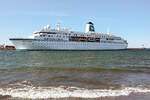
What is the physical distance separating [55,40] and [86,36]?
625 inches

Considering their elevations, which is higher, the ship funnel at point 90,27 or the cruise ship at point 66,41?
the ship funnel at point 90,27

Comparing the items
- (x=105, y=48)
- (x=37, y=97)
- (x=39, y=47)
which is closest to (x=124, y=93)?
(x=37, y=97)

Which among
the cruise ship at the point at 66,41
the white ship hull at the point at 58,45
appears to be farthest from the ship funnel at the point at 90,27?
the white ship hull at the point at 58,45

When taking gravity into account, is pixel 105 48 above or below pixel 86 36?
below

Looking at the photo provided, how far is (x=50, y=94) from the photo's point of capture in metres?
5.07

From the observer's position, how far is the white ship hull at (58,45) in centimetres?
4616

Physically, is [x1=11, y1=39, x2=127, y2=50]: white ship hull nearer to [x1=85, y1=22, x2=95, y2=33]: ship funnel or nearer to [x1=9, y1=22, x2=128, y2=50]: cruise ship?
[x1=9, y1=22, x2=128, y2=50]: cruise ship

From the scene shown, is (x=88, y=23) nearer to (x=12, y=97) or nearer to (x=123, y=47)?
(x=123, y=47)

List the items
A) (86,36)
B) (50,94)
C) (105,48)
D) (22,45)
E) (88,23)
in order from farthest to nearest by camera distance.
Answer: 1. (88,23)
2. (105,48)
3. (86,36)
4. (22,45)
5. (50,94)

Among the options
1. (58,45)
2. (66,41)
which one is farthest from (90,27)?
(58,45)

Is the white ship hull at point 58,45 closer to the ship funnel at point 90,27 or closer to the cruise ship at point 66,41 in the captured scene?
the cruise ship at point 66,41

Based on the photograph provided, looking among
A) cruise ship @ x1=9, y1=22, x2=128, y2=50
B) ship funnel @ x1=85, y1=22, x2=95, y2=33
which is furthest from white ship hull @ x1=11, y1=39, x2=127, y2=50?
ship funnel @ x1=85, y1=22, x2=95, y2=33

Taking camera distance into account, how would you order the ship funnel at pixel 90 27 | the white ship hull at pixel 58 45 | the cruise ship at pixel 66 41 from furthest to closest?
1. the ship funnel at pixel 90 27
2. the cruise ship at pixel 66 41
3. the white ship hull at pixel 58 45

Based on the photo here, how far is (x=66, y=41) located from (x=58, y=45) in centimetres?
424
